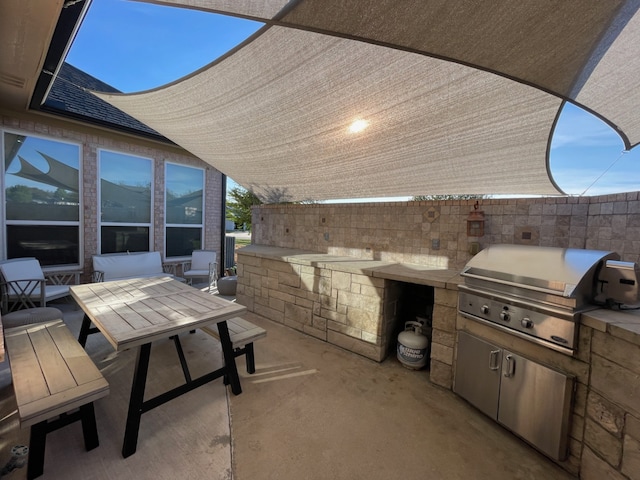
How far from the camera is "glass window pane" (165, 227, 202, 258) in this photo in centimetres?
646

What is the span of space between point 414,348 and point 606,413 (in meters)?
1.52

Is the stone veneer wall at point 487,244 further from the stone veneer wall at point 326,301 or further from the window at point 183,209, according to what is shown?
the window at point 183,209

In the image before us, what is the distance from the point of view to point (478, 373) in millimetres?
2205

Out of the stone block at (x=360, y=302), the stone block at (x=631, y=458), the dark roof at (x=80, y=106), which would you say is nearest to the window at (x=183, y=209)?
the dark roof at (x=80, y=106)

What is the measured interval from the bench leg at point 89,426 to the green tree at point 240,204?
11.7 metres

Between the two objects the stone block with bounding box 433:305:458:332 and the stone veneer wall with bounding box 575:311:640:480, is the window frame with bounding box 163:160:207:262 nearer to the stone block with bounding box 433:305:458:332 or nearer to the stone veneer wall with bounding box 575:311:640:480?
the stone block with bounding box 433:305:458:332

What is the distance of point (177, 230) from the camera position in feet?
21.5

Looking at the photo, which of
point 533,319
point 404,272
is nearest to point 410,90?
point 404,272

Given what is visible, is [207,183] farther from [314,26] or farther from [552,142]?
[552,142]

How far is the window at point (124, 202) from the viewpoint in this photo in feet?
17.8

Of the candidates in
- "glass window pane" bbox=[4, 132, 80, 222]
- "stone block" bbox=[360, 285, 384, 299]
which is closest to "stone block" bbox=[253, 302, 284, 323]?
"stone block" bbox=[360, 285, 384, 299]

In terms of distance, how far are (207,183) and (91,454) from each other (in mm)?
6175

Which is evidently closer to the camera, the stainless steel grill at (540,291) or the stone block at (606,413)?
the stone block at (606,413)

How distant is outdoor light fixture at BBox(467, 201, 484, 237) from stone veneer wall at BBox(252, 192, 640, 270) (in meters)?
0.09
